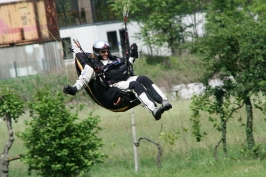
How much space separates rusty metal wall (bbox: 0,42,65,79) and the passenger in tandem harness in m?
29.9

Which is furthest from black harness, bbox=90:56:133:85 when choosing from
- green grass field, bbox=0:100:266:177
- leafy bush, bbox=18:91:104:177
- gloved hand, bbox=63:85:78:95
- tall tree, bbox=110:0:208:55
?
tall tree, bbox=110:0:208:55

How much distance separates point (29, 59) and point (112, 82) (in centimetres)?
3491

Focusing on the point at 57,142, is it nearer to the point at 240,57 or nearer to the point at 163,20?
the point at 240,57

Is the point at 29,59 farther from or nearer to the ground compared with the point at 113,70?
nearer to the ground

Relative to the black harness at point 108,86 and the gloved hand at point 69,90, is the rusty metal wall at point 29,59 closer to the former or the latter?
the black harness at point 108,86

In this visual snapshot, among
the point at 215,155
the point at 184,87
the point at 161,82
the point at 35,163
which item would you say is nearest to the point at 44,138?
the point at 35,163

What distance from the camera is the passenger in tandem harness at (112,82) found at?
459 inches

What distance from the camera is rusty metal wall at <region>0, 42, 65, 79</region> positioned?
43906mm

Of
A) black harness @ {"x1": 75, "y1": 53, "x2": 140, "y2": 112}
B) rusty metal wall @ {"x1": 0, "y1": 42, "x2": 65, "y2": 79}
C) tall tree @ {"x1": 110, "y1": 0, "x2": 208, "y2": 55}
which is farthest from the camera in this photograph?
rusty metal wall @ {"x1": 0, "y1": 42, "x2": 65, "y2": 79}

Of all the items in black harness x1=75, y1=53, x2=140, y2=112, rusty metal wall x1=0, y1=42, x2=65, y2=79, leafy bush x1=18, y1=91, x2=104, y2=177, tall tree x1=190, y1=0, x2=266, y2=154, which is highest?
black harness x1=75, y1=53, x2=140, y2=112

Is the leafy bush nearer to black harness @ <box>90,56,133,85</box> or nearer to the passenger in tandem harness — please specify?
the passenger in tandem harness

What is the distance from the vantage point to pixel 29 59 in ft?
152

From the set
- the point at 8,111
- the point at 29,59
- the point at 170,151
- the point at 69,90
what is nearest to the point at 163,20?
the point at 29,59

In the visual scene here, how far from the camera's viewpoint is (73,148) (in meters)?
16.9
